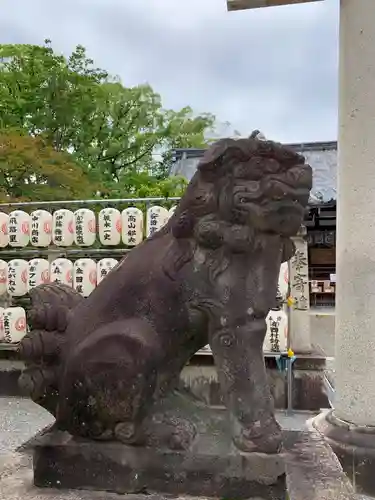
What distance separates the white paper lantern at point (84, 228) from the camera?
→ 6.58m

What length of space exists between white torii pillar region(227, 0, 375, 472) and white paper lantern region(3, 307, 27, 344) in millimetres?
4273

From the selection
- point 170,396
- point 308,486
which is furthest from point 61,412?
point 308,486

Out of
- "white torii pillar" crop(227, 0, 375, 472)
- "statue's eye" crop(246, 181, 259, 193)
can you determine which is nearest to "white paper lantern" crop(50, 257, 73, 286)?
"white torii pillar" crop(227, 0, 375, 472)

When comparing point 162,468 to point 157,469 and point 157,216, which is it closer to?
point 157,469

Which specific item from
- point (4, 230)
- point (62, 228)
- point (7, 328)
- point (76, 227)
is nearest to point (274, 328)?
point (76, 227)

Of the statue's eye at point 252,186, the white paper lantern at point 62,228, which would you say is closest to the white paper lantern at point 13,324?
the white paper lantern at point 62,228

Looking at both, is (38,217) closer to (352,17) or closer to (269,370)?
(269,370)

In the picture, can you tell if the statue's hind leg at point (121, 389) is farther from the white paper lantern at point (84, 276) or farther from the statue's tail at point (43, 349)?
the white paper lantern at point (84, 276)

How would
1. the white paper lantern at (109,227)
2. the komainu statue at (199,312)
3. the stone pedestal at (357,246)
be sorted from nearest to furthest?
1. the komainu statue at (199,312)
2. the stone pedestal at (357,246)
3. the white paper lantern at (109,227)

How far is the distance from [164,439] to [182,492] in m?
0.18

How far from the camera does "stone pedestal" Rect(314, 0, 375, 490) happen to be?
11.4 ft

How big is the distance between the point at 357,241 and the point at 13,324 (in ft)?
15.1

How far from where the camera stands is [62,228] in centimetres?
662

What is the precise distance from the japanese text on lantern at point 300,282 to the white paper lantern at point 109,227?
226 cm
